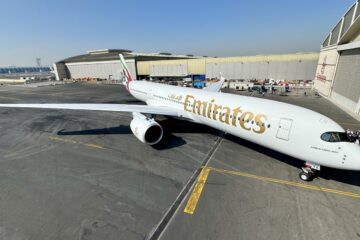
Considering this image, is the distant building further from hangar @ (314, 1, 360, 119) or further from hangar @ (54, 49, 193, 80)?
hangar @ (314, 1, 360, 119)

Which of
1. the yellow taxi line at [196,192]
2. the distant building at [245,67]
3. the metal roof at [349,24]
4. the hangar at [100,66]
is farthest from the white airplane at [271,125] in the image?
the hangar at [100,66]

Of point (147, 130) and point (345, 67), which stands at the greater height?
point (345, 67)

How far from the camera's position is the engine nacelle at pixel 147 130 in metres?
14.6

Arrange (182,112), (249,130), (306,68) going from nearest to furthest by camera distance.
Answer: (249,130)
(182,112)
(306,68)

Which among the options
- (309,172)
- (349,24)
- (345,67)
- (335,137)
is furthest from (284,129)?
(349,24)

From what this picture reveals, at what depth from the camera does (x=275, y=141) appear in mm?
11273

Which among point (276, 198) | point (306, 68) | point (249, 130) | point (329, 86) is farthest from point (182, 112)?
point (306, 68)

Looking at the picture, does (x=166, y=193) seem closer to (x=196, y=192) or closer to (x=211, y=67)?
(x=196, y=192)

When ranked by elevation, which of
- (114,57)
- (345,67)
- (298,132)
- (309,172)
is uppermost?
(114,57)

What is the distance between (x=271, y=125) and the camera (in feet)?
37.2

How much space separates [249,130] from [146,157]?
24.9 ft

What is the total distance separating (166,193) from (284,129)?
7650 millimetres

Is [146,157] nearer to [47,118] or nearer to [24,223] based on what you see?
[24,223]

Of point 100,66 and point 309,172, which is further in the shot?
point 100,66
